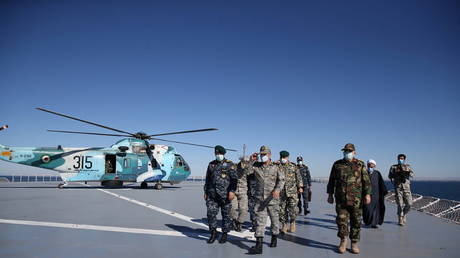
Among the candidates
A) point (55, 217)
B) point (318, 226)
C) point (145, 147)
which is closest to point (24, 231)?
point (55, 217)

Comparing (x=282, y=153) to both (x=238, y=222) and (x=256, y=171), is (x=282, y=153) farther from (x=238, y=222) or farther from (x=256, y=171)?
(x=238, y=222)

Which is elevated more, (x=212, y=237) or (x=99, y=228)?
(x=212, y=237)

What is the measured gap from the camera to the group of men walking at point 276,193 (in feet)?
17.8

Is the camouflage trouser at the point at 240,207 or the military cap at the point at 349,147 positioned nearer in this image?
the military cap at the point at 349,147

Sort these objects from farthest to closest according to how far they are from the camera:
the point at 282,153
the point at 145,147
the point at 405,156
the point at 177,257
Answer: the point at 145,147
the point at 405,156
the point at 282,153
the point at 177,257

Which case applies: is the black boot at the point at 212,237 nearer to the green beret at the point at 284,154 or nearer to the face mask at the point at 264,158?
the face mask at the point at 264,158

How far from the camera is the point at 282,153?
23.2ft

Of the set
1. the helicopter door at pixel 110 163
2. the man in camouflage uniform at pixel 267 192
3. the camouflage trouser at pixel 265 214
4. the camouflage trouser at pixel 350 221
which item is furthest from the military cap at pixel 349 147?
the helicopter door at pixel 110 163

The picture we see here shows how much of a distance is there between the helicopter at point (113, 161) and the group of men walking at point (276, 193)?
35.7 feet

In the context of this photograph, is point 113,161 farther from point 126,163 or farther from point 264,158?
point 264,158

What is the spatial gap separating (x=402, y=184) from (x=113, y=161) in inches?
710

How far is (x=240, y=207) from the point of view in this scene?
7.47 m

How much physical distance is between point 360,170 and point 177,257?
3765mm

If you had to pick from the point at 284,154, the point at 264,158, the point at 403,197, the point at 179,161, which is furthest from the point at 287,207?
the point at 179,161
